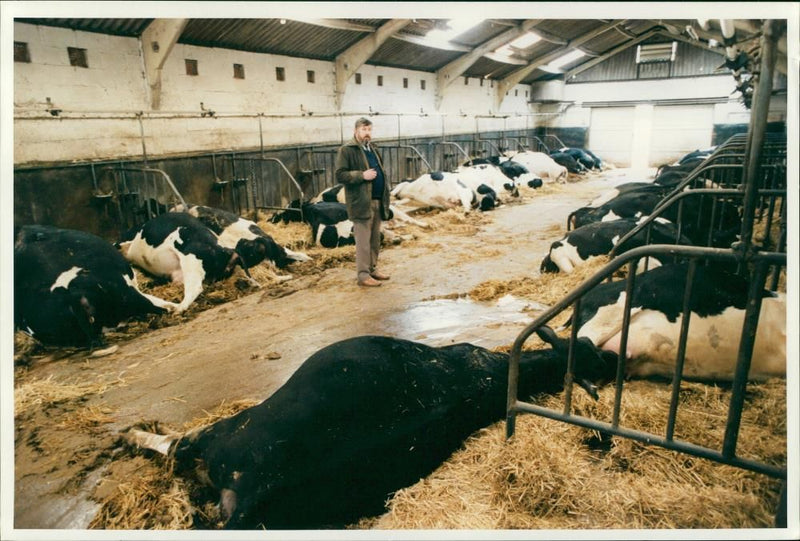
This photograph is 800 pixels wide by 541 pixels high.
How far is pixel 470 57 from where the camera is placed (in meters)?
15.2

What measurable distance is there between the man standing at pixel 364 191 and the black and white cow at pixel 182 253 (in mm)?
1414

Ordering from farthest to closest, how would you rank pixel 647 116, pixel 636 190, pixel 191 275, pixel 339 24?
pixel 647 116 → pixel 339 24 → pixel 636 190 → pixel 191 275

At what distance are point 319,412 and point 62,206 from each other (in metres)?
6.25

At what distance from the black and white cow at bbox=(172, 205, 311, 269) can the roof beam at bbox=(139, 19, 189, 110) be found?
7.50 ft

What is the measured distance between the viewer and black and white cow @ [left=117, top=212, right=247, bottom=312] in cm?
551

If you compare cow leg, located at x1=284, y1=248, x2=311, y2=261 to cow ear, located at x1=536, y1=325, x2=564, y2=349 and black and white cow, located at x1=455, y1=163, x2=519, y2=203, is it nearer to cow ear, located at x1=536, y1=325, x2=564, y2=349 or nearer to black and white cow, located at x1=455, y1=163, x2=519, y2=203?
cow ear, located at x1=536, y1=325, x2=564, y2=349

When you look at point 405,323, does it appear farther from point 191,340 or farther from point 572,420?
point 572,420

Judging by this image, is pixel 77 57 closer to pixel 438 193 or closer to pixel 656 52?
pixel 438 193

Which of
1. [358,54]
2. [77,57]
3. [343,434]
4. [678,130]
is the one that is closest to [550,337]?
[343,434]

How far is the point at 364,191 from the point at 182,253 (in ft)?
6.90

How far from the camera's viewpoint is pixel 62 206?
6.67 m

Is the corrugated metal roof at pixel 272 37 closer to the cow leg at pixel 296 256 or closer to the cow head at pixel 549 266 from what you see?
the cow leg at pixel 296 256

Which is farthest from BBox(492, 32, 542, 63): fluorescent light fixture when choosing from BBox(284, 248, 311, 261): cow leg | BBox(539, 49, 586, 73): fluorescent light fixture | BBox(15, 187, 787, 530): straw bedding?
BBox(15, 187, 787, 530): straw bedding

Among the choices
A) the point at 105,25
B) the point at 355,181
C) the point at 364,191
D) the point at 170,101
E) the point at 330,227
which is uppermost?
the point at 105,25
